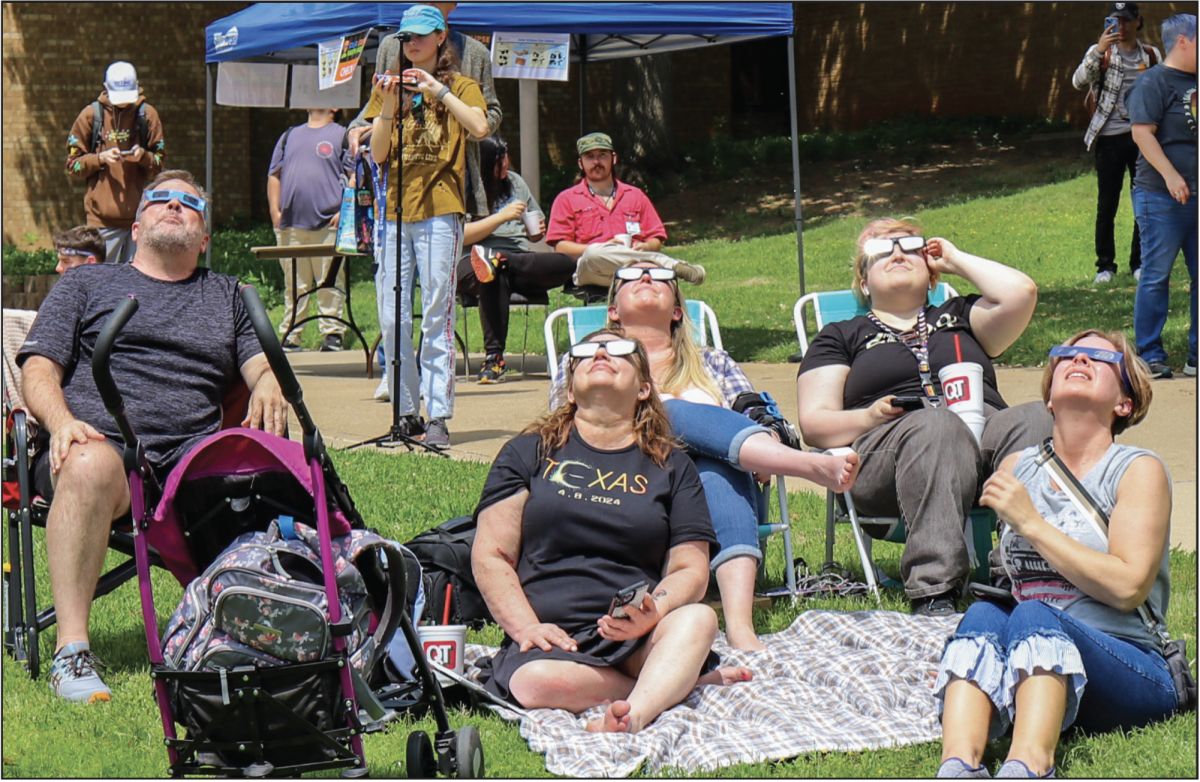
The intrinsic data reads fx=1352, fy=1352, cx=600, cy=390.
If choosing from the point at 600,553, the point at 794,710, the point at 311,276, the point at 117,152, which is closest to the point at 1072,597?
the point at 794,710

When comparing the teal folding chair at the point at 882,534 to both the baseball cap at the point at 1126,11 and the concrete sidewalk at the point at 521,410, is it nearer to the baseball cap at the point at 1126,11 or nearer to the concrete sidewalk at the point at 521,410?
the concrete sidewalk at the point at 521,410

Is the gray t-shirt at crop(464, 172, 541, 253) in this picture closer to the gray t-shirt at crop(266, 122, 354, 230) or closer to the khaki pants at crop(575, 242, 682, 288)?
the khaki pants at crop(575, 242, 682, 288)

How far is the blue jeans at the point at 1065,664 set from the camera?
10.5 feet

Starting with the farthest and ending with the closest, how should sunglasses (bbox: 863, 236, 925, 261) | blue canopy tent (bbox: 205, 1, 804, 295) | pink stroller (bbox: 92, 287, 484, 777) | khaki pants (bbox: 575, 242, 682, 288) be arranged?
blue canopy tent (bbox: 205, 1, 804, 295), khaki pants (bbox: 575, 242, 682, 288), sunglasses (bbox: 863, 236, 925, 261), pink stroller (bbox: 92, 287, 484, 777)

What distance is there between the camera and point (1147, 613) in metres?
3.47

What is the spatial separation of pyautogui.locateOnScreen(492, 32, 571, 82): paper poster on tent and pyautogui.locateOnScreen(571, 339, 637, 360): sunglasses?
19.2ft

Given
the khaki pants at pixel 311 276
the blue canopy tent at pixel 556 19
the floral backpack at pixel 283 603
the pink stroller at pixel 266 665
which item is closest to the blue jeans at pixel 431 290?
the blue canopy tent at pixel 556 19

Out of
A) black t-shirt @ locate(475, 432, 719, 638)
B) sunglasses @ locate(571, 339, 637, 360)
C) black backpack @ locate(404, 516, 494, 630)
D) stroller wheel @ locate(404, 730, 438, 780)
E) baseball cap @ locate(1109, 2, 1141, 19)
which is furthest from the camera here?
baseball cap @ locate(1109, 2, 1141, 19)

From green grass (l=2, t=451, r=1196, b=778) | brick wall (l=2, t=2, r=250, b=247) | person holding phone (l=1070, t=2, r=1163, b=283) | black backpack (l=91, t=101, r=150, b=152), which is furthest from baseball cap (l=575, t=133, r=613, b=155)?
brick wall (l=2, t=2, r=250, b=247)

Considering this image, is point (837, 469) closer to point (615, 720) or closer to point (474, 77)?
point (615, 720)

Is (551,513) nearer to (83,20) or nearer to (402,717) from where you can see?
(402,717)

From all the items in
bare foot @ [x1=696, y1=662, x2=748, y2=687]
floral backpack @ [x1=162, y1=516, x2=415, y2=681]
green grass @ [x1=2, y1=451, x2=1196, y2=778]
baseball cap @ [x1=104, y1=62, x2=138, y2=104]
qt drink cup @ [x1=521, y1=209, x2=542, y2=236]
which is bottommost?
green grass @ [x1=2, y1=451, x2=1196, y2=778]

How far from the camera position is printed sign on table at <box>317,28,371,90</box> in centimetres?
871

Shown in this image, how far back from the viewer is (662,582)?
153 inches
